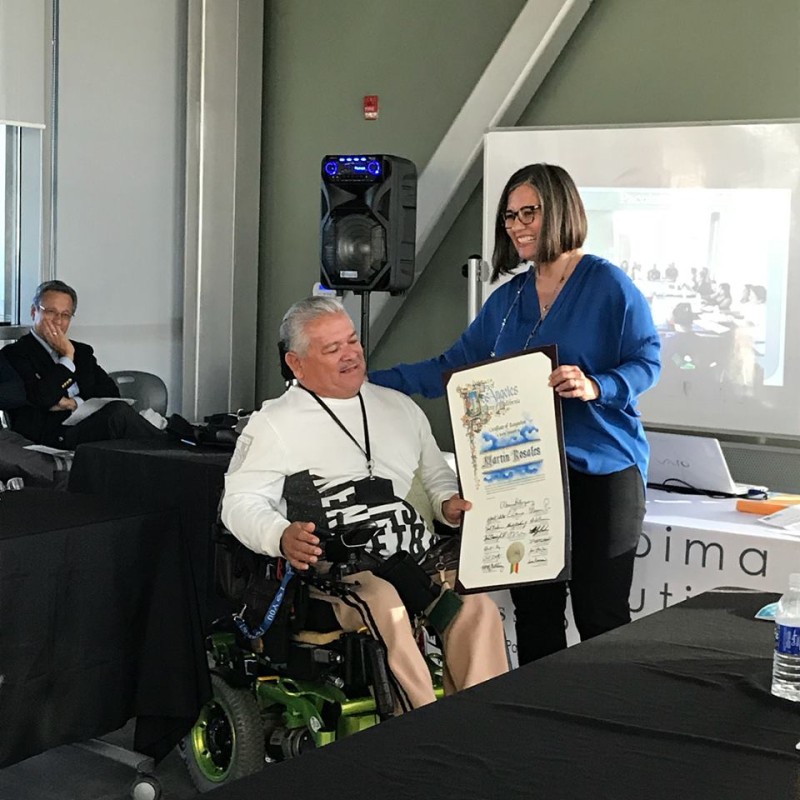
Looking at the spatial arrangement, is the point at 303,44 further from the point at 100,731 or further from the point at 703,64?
the point at 100,731

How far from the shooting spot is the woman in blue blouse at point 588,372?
2945 mm

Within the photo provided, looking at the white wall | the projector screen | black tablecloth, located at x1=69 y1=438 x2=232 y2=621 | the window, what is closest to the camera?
black tablecloth, located at x1=69 y1=438 x2=232 y2=621

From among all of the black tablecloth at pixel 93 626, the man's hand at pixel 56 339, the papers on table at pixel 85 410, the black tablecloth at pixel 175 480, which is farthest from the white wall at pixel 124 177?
the black tablecloth at pixel 93 626

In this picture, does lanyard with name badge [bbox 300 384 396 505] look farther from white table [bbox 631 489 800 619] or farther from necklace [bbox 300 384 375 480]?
white table [bbox 631 489 800 619]

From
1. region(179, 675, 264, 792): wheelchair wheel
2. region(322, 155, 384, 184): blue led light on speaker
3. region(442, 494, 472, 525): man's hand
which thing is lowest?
region(179, 675, 264, 792): wheelchair wheel

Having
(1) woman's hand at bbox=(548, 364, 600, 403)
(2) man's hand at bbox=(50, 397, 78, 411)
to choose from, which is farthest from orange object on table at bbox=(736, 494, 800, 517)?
(2) man's hand at bbox=(50, 397, 78, 411)

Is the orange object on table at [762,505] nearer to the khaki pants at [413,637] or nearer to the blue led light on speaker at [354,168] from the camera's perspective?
the khaki pants at [413,637]

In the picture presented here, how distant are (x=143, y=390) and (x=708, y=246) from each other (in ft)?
8.62

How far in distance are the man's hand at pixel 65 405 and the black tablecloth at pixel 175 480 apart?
911 mm

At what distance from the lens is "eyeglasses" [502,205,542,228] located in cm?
300

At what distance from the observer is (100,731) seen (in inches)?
114

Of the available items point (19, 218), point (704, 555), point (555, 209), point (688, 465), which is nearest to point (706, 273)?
point (688, 465)

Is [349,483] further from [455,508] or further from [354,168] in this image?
[354,168]

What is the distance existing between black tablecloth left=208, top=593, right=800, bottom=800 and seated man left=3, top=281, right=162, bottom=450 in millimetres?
3433
